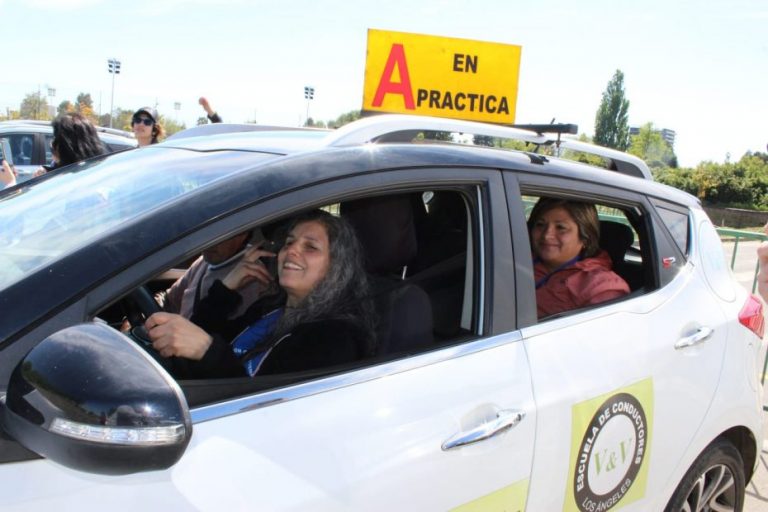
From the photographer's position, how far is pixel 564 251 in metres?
2.82

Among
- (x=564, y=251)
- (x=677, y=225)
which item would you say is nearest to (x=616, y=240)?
(x=564, y=251)

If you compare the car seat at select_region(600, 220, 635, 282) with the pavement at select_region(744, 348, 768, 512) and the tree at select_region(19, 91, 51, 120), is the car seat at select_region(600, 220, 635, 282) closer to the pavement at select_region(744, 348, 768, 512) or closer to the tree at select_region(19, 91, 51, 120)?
the pavement at select_region(744, 348, 768, 512)

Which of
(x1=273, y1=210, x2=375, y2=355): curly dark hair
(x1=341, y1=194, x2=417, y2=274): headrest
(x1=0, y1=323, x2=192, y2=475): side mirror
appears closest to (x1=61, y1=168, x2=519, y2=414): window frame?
(x1=0, y1=323, x2=192, y2=475): side mirror

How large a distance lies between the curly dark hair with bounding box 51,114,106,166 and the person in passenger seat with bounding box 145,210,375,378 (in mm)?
2412

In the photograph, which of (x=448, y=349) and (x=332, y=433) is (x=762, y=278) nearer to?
(x=448, y=349)

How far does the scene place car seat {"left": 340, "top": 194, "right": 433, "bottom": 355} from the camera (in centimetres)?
186

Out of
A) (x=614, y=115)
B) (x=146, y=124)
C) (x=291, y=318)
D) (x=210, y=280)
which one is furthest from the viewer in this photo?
(x=614, y=115)

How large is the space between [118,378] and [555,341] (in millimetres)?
1237

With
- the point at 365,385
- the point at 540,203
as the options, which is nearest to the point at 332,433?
the point at 365,385

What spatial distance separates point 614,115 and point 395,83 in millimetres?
91526

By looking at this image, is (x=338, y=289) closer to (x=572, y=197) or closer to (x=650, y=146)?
(x=572, y=197)

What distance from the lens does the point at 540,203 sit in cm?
292

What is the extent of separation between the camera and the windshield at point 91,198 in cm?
143

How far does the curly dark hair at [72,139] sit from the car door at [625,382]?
337cm
